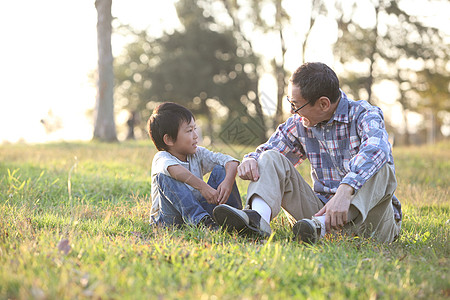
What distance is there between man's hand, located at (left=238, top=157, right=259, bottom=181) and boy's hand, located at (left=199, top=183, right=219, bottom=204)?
0.30 metres

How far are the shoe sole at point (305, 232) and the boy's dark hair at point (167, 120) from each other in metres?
1.28

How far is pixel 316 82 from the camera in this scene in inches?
136

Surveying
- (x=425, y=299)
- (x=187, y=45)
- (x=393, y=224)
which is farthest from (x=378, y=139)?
(x=187, y=45)

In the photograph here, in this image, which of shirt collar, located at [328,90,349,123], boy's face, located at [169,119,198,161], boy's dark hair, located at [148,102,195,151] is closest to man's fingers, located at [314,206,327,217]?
shirt collar, located at [328,90,349,123]

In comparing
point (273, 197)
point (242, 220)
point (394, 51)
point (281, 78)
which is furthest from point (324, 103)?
point (394, 51)

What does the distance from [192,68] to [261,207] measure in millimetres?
25918

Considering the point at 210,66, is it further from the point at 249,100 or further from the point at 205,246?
the point at 205,246

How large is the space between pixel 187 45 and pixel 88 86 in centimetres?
820

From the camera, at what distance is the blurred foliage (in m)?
28.5

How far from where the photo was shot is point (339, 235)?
325 cm

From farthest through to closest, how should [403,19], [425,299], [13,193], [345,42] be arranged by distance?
1. [345,42]
2. [403,19]
3. [13,193]
4. [425,299]

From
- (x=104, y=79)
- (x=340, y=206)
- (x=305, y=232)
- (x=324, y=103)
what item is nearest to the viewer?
(x=340, y=206)

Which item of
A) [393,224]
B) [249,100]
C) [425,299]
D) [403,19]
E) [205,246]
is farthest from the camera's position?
[249,100]

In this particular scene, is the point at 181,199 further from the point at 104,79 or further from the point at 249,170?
the point at 104,79
